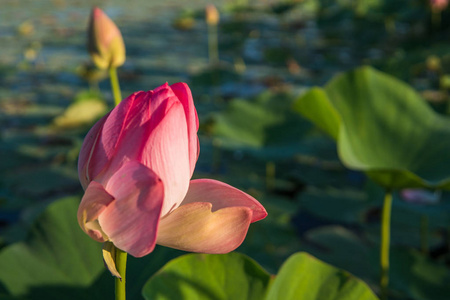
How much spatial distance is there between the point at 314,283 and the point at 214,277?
4.7 inches

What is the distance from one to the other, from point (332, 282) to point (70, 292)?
32 cm

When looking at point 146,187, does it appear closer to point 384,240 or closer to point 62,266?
point 62,266

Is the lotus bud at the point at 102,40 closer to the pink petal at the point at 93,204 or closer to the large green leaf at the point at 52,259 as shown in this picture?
the large green leaf at the point at 52,259

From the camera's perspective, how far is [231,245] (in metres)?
0.38

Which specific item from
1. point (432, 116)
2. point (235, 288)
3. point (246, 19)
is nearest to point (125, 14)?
point (246, 19)

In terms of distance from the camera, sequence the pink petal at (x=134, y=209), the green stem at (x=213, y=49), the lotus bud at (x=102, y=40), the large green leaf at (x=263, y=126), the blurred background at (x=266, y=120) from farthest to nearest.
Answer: the green stem at (x=213, y=49), the large green leaf at (x=263, y=126), the blurred background at (x=266, y=120), the lotus bud at (x=102, y=40), the pink petal at (x=134, y=209)

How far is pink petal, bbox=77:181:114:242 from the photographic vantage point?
35cm

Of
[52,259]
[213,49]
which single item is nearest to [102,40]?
[52,259]

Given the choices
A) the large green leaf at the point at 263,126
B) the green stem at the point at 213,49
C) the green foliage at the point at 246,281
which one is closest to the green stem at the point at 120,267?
the green foliage at the point at 246,281

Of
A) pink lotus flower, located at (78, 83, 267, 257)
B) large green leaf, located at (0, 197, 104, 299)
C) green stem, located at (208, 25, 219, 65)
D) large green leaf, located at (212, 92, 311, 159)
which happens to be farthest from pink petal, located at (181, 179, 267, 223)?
green stem, located at (208, 25, 219, 65)

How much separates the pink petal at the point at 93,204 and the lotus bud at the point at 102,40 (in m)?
0.53

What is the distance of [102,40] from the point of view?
84 centimetres

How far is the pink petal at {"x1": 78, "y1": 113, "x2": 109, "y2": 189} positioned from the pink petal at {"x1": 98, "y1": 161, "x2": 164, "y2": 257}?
1.0 inches

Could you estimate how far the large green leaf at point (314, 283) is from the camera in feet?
1.89
